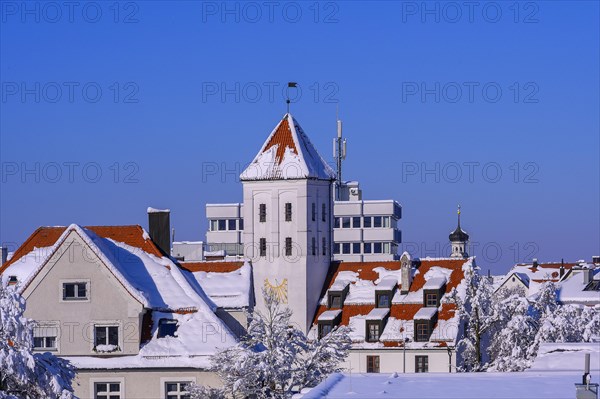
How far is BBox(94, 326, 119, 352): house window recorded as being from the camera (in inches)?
2169

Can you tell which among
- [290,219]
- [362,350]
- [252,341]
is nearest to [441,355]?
[362,350]

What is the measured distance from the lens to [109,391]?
178 feet

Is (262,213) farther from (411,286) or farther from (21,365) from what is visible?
(21,365)

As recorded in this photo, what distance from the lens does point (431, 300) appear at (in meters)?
82.8

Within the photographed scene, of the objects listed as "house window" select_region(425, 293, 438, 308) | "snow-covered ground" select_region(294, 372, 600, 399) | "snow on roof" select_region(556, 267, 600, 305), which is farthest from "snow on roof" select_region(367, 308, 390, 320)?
"snow-covered ground" select_region(294, 372, 600, 399)

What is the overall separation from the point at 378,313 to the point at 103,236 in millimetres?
27505

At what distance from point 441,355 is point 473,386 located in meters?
52.5

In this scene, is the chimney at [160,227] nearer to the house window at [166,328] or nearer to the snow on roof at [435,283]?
the house window at [166,328]

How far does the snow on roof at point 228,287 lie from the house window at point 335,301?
26.2 metres

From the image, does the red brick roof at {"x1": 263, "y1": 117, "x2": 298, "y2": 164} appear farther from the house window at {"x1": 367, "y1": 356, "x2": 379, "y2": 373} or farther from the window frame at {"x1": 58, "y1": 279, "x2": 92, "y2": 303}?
the window frame at {"x1": 58, "y1": 279, "x2": 92, "y2": 303}

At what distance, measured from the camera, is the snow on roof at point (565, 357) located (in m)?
33.4

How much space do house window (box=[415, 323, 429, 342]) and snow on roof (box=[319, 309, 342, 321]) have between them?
762cm

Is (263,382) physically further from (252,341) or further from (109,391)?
(109,391)

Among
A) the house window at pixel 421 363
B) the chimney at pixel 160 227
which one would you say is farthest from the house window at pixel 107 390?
the house window at pixel 421 363
